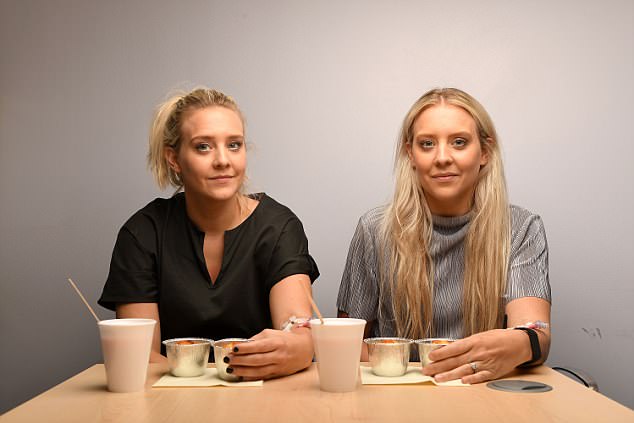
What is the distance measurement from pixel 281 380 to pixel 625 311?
1569 millimetres

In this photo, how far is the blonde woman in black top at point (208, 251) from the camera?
5.78ft

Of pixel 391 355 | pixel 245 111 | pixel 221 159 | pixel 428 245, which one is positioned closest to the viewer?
pixel 391 355

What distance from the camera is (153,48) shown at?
241 centimetres

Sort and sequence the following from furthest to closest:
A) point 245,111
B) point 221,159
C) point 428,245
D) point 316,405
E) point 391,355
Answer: point 245,111, point 428,245, point 221,159, point 391,355, point 316,405

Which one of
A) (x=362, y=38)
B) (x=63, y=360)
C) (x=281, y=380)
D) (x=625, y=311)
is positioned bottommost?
(x=63, y=360)

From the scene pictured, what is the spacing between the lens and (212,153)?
1.83 metres

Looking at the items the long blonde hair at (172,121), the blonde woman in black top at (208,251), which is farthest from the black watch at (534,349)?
the long blonde hair at (172,121)

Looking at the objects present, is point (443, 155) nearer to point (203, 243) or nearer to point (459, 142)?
point (459, 142)

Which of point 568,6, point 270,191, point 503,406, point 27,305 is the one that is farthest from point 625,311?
point 27,305

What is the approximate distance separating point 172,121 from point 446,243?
835 millimetres

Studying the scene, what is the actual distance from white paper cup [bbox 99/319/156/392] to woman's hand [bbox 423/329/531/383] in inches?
19.8

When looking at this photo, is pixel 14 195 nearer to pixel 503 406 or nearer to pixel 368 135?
pixel 368 135

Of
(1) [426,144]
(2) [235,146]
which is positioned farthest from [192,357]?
(1) [426,144]

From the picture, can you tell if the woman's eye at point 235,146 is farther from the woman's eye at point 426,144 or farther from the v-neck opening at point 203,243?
the woman's eye at point 426,144
